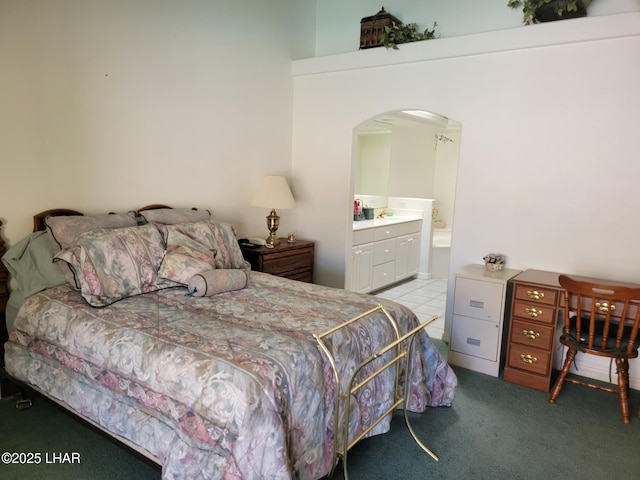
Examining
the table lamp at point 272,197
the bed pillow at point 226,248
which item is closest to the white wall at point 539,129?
the table lamp at point 272,197

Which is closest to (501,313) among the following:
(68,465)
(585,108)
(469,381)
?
(469,381)

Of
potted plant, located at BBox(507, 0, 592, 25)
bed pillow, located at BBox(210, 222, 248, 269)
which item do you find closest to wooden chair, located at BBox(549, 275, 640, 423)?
potted plant, located at BBox(507, 0, 592, 25)

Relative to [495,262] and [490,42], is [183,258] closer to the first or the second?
[495,262]

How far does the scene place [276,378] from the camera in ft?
5.56

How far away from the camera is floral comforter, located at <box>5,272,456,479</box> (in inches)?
64.0

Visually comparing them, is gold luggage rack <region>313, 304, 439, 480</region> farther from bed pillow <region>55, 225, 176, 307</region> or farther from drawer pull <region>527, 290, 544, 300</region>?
bed pillow <region>55, 225, 176, 307</region>

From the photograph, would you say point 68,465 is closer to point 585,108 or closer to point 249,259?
point 249,259

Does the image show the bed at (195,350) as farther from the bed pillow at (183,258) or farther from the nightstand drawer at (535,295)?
the nightstand drawer at (535,295)

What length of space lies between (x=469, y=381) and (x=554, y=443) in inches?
29.9

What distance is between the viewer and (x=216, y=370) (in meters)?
1.70

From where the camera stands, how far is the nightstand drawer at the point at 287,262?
3924 mm

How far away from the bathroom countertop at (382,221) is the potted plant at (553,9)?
2501 mm

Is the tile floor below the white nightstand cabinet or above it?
below

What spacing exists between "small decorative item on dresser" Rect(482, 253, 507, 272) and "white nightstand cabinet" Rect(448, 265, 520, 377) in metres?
0.05
